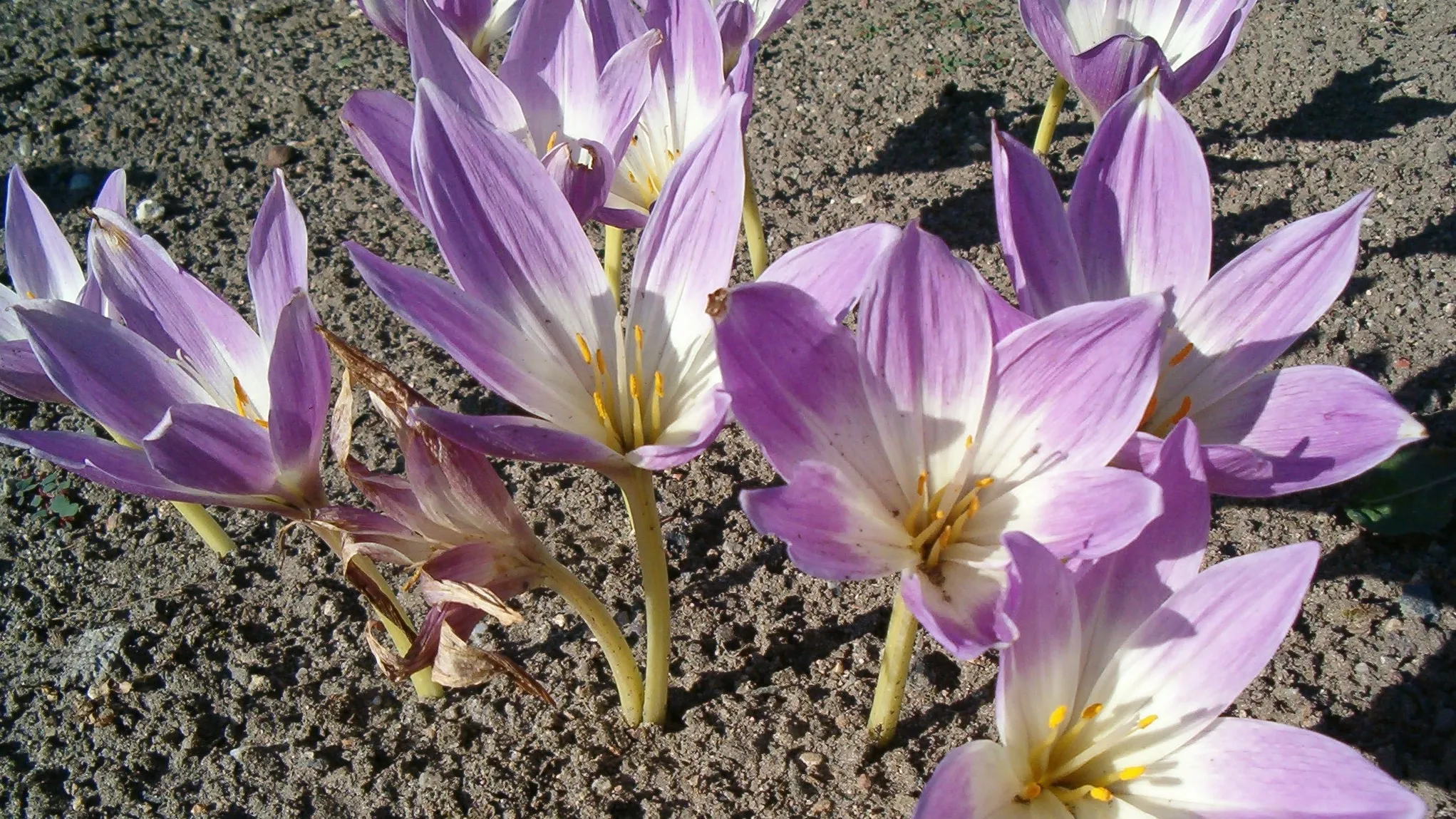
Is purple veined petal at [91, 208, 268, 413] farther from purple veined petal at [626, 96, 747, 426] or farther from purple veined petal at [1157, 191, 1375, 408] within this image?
purple veined petal at [1157, 191, 1375, 408]

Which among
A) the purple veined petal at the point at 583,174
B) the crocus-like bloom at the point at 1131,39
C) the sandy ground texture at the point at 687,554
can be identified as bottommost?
the sandy ground texture at the point at 687,554

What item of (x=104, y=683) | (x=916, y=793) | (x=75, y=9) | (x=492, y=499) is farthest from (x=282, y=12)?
(x=916, y=793)

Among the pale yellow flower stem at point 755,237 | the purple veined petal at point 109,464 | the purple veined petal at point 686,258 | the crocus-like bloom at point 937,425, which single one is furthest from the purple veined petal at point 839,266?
the pale yellow flower stem at point 755,237

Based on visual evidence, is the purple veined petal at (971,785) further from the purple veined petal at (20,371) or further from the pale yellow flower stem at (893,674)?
the purple veined petal at (20,371)

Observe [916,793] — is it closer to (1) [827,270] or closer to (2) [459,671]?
(2) [459,671]

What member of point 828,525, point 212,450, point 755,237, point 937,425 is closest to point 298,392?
point 212,450

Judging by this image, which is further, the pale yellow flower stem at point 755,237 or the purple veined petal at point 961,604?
the pale yellow flower stem at point 755,237
